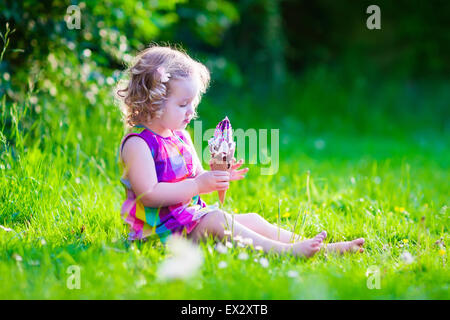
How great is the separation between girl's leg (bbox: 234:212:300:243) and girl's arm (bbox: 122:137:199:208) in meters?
0.34

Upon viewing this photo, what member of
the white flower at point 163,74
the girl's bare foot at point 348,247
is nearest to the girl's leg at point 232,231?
the girl's bare foot at point 348,247

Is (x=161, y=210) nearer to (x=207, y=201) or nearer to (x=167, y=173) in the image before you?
(x=167, y=173)

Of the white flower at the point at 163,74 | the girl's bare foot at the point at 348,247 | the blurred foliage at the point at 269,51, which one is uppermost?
the blurred foliage at the point at 269,51

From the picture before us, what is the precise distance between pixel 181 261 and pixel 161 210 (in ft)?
1.30

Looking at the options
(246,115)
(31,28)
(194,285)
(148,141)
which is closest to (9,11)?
(31,28)

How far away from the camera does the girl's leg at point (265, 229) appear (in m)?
2.45

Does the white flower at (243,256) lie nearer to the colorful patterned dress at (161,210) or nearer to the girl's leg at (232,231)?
the girl's leg at (232,231)

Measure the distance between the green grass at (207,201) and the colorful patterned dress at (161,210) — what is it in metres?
0.08

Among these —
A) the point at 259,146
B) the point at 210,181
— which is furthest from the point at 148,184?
the point at 259,146

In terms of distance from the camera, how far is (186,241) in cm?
223

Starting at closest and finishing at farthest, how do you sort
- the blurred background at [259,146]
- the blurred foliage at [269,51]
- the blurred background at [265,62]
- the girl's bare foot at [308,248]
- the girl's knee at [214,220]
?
the blurred background at [259,146]
the girl's bare foot at [308,248]
the girl's knee at [214,220]
the blurred background at [265,62]
the blurred foliage at [269,51]

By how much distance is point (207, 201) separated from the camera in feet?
10.0

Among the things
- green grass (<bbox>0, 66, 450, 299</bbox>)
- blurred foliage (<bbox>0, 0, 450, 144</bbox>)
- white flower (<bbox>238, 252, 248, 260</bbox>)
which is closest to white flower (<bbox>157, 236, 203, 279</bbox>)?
green grass (<bbox>0, 66, 450, 299</bbox>)

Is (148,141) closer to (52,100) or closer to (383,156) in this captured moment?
(52,100)
